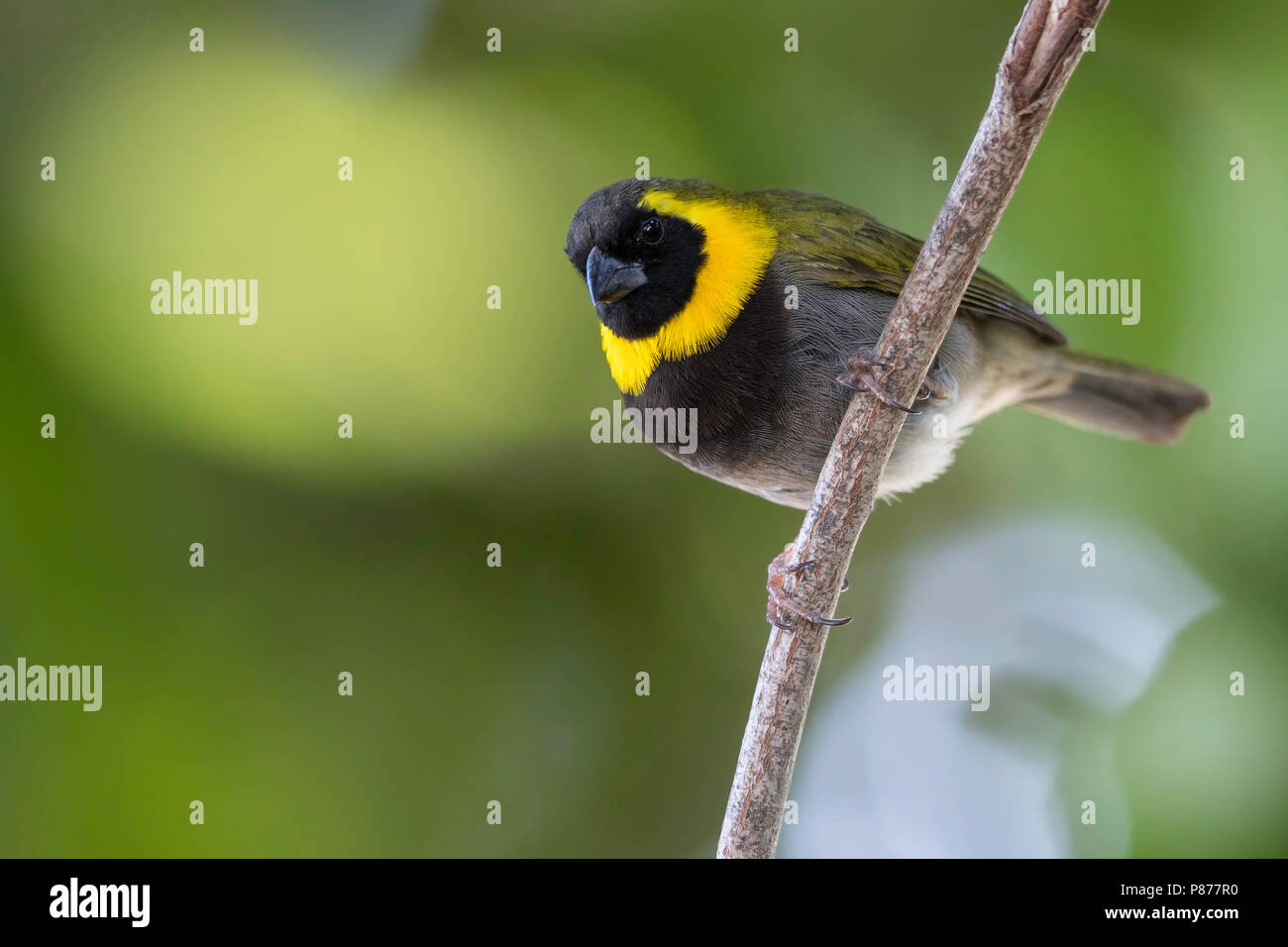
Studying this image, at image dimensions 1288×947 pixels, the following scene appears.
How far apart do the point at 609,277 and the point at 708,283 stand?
340mm

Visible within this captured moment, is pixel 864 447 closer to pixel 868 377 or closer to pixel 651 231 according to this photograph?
pixel 868 377

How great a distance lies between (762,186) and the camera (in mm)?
5266

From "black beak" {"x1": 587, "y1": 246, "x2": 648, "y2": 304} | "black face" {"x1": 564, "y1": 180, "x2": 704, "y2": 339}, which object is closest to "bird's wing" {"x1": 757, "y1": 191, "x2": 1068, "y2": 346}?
"black face" {"x1": 564, "y1": 180, "x2": 704, "y2": 339}

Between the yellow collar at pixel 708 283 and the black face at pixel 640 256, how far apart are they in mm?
33

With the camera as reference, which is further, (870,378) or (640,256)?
(640,256)

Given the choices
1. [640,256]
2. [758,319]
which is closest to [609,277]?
[640,256]

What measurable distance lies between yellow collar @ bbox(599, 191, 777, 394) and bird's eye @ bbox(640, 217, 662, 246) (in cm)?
5

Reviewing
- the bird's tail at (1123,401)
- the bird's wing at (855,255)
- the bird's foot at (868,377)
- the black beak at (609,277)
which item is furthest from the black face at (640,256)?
the bird's tail at (1123,401)

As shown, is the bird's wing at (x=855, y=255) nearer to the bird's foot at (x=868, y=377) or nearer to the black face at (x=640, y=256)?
the black face at (x=640, y=256)

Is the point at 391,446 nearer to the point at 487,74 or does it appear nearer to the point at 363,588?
the point at 363,588

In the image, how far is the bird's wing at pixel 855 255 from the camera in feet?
12.9

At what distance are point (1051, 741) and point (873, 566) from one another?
1.16 m

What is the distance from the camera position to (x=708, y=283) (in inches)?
150

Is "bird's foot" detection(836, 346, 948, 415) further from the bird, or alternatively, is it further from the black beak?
the black beak
